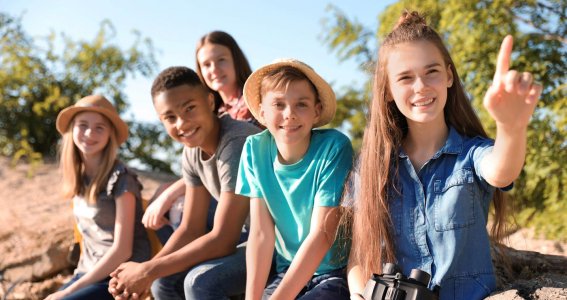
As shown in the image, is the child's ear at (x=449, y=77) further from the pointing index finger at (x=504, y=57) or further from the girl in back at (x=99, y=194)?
the girl in back at (x=99, y=194)

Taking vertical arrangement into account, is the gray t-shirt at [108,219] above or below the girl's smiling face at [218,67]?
below

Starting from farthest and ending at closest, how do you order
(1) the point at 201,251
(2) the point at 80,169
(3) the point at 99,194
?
(2) the point at 80,169, (3) the point at 99,194, (1) the point at 201,251

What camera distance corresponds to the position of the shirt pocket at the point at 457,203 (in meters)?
2.31

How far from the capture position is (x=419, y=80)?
2.35 meters

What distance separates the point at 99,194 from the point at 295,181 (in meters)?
1.45

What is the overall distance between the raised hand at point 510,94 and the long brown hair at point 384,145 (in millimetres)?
545

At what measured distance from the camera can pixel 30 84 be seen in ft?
25.5

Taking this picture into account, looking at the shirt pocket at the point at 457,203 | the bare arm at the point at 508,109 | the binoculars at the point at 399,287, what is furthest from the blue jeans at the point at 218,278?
the bare arm at the point at 508,109

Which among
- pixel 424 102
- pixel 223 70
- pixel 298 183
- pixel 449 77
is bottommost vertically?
pixel 298 183

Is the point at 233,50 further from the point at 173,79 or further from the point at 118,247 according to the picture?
the point at 118,247

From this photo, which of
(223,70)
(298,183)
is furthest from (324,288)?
(223,70)

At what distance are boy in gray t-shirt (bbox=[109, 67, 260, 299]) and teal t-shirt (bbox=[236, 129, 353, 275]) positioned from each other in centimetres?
24

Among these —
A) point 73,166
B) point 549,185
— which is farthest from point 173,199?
point 549,185

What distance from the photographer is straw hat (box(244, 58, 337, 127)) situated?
9.29 ft
